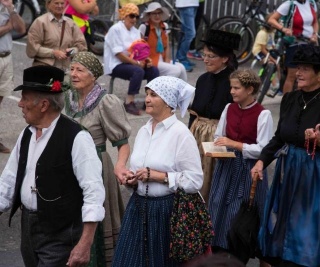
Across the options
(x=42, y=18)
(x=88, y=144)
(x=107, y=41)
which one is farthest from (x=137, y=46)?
(x=88, y=144)

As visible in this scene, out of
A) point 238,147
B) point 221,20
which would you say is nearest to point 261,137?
point 238,147

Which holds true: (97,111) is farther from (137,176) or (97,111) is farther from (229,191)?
(229,191)

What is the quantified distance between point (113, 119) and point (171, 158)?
0.72m

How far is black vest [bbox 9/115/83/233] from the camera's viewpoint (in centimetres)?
521

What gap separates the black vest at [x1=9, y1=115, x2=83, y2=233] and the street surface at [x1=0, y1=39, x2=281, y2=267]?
216 centimetres

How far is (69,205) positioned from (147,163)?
75cm

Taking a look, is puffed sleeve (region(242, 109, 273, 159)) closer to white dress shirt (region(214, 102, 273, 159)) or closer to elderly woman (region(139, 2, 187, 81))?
white dress shirt (region(214, 102, 273, 159))

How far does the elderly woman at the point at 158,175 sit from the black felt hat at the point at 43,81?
743 mm

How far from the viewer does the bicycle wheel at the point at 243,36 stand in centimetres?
1548

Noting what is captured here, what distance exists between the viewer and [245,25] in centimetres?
1545

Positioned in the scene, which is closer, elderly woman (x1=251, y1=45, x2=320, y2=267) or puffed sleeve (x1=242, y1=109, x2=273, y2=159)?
elderly woman (x1=251, y1=45, x2=320, y2=267)

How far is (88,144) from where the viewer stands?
5238 millimetres

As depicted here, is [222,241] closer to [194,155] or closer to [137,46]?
[194,155]

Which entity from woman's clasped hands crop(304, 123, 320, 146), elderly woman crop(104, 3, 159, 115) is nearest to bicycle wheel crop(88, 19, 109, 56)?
elderly woman crop(104, 3, 159, 115)
